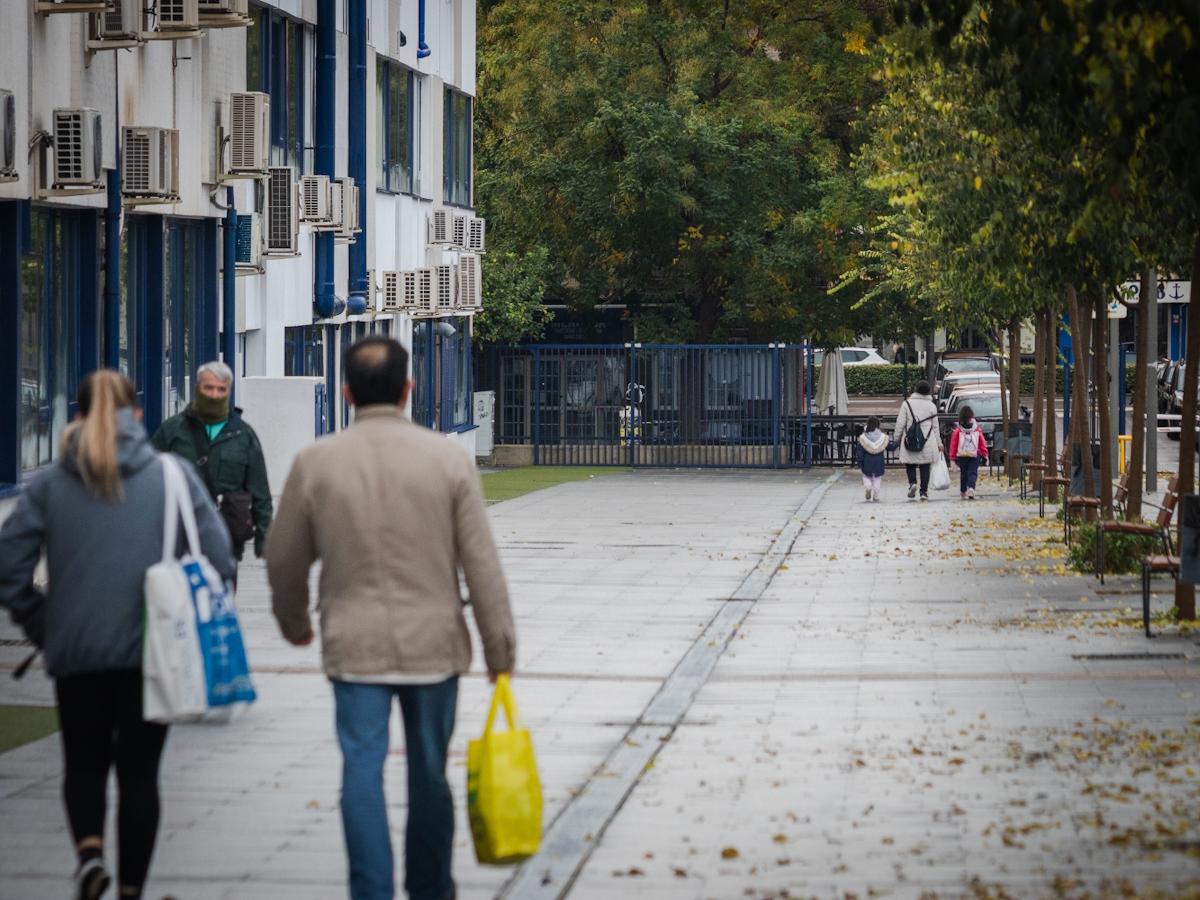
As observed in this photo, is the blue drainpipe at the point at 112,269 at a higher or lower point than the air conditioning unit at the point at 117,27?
lower

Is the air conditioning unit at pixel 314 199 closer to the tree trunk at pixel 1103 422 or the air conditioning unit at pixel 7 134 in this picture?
the air conditioning unit at pixel 7 134

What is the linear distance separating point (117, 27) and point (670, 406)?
931 inches

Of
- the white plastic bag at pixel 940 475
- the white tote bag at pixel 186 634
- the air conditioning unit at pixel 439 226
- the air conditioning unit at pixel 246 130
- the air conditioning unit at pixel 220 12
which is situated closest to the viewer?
the white tote bag at pixel 186 634

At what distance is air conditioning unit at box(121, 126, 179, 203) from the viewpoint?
1858 centimetres

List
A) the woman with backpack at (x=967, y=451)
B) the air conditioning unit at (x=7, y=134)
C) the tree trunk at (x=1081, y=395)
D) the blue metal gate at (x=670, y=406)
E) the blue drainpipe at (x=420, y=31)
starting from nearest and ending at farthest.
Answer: the air conditioning unit at (x=7, y=134) < the tree trunk at (x=1081, y=395) < the woman with backpack at (x=967, y=451) < the blue drainpipe at (x=420, y=31) < the blue metal gate at (x=670, y=406)

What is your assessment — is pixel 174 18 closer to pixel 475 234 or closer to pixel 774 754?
pixel 774 754

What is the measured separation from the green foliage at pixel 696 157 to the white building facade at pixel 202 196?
24.1 ft

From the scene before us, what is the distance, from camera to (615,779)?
30.0 feet

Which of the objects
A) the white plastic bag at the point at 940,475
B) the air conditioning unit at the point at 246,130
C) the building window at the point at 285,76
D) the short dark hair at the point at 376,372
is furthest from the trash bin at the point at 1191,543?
the white plastic bag at the point at 940,475

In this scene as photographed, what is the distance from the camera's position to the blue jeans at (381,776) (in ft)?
20.4

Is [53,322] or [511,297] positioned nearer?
[53,322]

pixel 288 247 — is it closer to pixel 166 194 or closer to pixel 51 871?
pixel 166 194

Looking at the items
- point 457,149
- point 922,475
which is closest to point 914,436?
point 922,475

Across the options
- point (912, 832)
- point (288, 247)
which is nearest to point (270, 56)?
point (288, 247)
